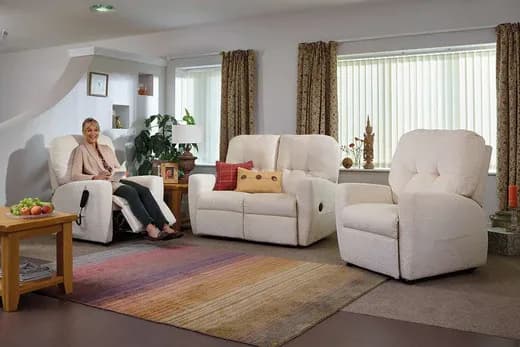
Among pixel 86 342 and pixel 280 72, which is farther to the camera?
pixel 280 72

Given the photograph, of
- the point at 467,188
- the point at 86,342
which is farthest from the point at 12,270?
the point at 467,188

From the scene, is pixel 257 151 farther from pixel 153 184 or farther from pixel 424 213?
pixel 424 213

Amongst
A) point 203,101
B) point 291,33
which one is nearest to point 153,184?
point 203,101

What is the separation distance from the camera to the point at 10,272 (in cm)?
290

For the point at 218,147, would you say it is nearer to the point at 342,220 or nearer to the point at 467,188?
the point at 342,220

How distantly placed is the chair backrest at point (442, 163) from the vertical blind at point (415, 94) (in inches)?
54.0

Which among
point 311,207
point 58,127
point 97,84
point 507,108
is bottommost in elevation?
point 311,207

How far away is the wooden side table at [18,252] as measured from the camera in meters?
2.90

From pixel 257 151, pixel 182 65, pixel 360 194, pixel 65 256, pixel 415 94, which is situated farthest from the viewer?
pixel 182 65

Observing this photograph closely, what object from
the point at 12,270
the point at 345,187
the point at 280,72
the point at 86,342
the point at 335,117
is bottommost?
the point at 86,342

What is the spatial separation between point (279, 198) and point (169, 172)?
1580mm

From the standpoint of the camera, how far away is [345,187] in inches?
158

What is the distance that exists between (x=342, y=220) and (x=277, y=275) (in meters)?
0.66

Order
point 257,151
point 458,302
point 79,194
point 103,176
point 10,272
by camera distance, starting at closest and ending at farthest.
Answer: point 10,272, point 458,302, point 79,194, point 103,176, point 257,151
